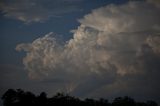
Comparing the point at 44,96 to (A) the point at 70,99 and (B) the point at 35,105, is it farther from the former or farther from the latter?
(A) the point at 70,99

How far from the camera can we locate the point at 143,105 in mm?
195500

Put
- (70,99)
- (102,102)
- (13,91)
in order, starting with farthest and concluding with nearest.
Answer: (102,102)
(70,99)
(13,91)

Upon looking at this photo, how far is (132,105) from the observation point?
178 metres

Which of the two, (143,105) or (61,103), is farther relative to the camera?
(143,105)

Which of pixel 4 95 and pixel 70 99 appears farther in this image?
pixel 70 99

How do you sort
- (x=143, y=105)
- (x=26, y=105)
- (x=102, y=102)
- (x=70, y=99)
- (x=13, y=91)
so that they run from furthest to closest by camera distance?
(x=143, y=105) → (x=102, y=102) → (x=70, y=99) → (x=13, y=91) → (x=26, y=105)

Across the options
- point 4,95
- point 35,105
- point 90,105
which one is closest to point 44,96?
point 35,105

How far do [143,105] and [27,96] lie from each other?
267ft

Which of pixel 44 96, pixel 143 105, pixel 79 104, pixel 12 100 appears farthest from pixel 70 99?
pixel 143 105

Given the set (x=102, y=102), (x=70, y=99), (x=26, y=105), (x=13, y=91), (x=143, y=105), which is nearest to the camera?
(x=26, y=105)

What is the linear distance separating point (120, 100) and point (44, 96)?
53543mm

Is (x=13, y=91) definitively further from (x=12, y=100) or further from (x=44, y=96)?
(x=44, y=96)

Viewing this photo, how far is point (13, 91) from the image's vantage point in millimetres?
148500

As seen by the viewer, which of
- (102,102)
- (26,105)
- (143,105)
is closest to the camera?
(26,105)
